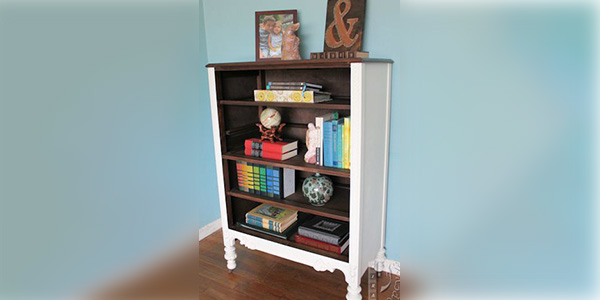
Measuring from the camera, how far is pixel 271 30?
1.95m

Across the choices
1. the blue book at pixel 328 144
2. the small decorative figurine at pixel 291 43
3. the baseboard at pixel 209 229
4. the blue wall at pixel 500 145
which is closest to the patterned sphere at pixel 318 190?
the blue book at pixel 328 144

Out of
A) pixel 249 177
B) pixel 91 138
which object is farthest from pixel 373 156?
pixel 91 138

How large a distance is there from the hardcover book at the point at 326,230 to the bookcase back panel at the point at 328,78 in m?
0.66

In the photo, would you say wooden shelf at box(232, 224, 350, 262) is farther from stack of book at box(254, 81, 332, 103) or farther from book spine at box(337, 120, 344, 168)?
stack of book at box(254, 81, 332, 103)

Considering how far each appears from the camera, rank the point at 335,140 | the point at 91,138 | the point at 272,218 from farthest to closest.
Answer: the point at 272,218, the point at 335,140, the point at 91,138

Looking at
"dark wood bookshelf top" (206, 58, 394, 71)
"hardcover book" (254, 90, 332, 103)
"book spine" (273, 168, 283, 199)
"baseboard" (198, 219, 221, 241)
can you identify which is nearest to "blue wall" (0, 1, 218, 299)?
"dark wood bookshelf top" (206, 58, 394, 71)

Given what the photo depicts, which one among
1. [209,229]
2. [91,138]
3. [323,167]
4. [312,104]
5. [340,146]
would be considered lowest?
[209,229]

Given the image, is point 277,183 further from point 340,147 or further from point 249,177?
point 340,147

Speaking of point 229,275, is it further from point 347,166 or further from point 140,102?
point 140,102

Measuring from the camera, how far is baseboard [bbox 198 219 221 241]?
2.50 metres

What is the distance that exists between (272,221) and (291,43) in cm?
92

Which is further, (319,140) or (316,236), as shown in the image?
(316,236)

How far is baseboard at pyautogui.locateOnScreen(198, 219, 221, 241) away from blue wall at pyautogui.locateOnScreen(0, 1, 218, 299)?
228cm

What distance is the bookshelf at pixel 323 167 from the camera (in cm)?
158
